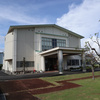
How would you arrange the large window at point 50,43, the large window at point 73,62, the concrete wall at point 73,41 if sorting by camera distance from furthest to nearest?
the concrete wall at point 73,41, the large window at point 73,62, the large window at point 50,43

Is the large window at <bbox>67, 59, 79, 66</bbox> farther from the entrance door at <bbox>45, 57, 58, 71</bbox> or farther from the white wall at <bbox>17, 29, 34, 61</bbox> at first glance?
the white wall at <bbox>17, 29, 34, 61</bbox>

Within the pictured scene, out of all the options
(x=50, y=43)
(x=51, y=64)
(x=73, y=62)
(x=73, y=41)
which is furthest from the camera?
(x=73, y=41)

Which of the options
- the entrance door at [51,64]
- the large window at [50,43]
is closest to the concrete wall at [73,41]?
the large window at [50,43]

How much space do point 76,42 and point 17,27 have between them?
1907 centimetres

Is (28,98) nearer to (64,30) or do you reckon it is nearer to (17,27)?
(17,27)

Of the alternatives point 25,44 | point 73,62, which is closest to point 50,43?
point 25,44

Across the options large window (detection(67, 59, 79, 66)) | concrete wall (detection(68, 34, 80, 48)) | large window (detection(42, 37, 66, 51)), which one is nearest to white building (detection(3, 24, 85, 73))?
large window (detection(42, 37, 66, 51))

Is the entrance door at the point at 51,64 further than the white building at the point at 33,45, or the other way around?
the entrance door at the point at 51,64

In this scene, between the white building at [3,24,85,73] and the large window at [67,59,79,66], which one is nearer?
the white building at [3,24,85,73]

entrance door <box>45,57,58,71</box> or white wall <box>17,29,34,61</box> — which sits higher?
white wall <box>17,29,34,61</box>

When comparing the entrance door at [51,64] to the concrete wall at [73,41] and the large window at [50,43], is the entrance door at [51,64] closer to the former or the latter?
the large window at [50,43]

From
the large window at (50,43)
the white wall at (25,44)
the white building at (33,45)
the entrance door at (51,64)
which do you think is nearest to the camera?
the white building at (33,45)

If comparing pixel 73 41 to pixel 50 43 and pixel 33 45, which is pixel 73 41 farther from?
pixel 33 45

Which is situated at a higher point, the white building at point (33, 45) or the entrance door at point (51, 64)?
the white building at point (33, 45)
